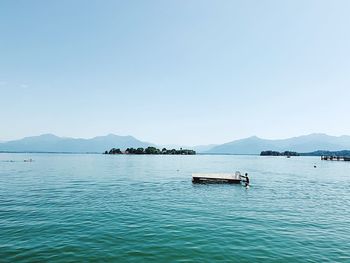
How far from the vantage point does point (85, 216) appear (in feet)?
94.0

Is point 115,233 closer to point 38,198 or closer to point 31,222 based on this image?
point 31,222

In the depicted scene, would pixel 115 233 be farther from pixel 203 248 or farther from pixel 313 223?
pixel 313 223

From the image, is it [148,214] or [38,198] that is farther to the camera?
[38,198]

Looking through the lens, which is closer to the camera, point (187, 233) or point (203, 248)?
point (203, 248)

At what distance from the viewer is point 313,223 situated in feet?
90.1

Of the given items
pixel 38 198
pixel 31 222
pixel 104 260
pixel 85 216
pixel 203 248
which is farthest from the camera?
pixel 38 198

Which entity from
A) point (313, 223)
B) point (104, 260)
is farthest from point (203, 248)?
point (313, 223)

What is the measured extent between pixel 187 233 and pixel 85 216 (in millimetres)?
11740

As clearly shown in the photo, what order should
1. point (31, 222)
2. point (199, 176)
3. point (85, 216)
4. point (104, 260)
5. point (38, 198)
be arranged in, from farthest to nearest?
point (199, 176), point (38, 198), point (85, 216), point (31, 222), point (104, 260)

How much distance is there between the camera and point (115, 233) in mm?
23062

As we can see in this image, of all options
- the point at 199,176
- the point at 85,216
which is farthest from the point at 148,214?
the point at 199,176

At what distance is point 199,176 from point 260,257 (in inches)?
1766

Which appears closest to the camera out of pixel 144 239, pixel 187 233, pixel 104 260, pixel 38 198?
pixel 104 260

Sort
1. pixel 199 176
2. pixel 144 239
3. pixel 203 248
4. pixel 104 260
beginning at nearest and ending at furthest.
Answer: pixel 104 260, pixel 203 248, pixel 144 239, pixel 199 176
